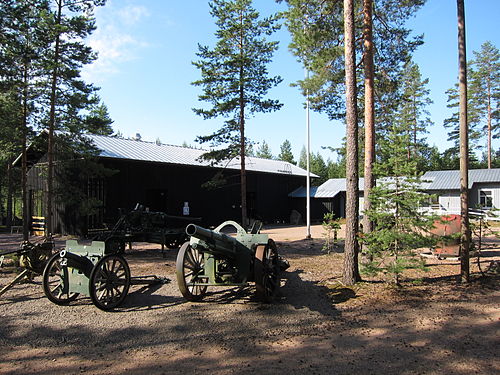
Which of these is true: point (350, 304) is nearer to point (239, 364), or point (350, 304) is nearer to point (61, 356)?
point (239, 364)

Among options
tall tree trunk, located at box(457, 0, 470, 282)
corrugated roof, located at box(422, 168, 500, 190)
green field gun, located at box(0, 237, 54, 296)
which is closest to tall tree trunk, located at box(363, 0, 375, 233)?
tall tree trunk, located at box(457, 0, 470, 282)

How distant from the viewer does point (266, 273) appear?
646 centimetres

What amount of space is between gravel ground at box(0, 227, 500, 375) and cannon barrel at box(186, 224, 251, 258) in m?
0.98

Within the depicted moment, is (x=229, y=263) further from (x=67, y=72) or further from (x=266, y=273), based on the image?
(x=67, y=72)

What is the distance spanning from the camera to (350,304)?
6488 millimetres

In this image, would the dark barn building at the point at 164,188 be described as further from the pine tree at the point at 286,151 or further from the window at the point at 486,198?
the pine tree at the point at 286,151

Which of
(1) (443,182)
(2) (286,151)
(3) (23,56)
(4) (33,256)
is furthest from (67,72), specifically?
(2) (286,151)

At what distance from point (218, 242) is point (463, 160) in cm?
567

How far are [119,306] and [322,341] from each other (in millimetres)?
3623

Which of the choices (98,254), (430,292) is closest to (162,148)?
(98,254)

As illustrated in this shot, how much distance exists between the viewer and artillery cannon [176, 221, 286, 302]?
6250 mm

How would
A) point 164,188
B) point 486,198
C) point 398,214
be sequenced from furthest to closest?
point 486,198, point 164,188, point 398,214

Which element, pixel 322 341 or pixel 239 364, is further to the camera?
pixel 322 341

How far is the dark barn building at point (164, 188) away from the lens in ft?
62.7
